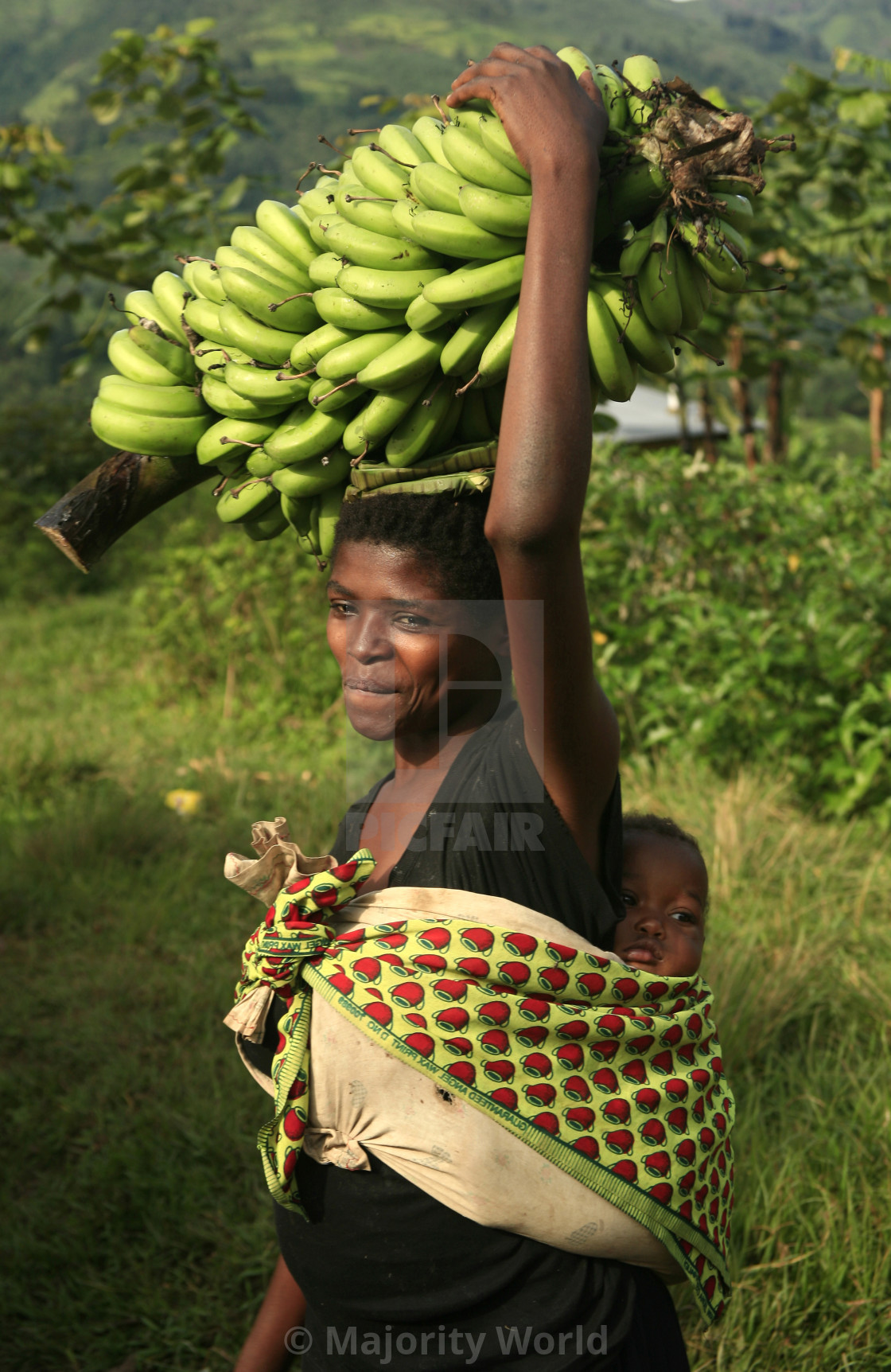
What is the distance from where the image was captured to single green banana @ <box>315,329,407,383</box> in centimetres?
141

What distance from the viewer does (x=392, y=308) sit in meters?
1.39

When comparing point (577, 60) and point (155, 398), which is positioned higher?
point (577, 60)

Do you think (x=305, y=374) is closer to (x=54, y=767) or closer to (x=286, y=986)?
(x=286, y=986)

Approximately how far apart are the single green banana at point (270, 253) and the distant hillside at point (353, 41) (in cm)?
7841

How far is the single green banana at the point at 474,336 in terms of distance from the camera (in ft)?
4.42

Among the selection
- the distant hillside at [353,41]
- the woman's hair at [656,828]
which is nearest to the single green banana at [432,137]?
the woman's hair at [656,828]

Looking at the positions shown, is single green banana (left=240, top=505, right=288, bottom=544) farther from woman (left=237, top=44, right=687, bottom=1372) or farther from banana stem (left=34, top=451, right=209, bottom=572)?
woman (left=237, top=44, right=687, bottom=1372)

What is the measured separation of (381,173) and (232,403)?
0.38 meters

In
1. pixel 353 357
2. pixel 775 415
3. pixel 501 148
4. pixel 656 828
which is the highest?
pixel 775 415

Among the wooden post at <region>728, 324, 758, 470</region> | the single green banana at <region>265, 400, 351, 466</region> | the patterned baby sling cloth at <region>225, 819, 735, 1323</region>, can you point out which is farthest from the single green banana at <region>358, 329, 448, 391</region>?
the wooden post at <region>728, 324, 758, 470</region>

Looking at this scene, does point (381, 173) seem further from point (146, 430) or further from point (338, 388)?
point (146, 430)

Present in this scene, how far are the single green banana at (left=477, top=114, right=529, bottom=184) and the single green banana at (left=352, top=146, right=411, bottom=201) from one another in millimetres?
143

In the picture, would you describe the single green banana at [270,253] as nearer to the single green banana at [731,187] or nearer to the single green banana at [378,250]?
the single green banana at [378,250]

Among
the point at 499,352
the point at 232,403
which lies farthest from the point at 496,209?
the point at 232,403
